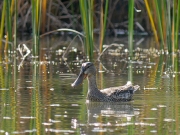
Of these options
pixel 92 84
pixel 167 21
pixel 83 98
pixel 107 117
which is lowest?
pixel 107 117

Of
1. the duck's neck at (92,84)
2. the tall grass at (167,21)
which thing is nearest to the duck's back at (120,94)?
the duck's neck at (92,84)

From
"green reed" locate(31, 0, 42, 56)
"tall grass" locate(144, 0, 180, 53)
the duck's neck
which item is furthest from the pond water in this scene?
"green reed" locate(31, 0, 42, 56)

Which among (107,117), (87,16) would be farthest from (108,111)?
(87,16)

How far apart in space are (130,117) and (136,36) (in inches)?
483

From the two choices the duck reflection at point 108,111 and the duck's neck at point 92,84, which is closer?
the duck reflection at point 108,111

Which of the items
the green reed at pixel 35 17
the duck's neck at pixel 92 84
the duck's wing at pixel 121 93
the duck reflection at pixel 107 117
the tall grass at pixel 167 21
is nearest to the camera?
the duck reflection at pixel 107 117

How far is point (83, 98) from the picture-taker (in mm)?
8906

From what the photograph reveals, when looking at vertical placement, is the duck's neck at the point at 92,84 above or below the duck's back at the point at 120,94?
above

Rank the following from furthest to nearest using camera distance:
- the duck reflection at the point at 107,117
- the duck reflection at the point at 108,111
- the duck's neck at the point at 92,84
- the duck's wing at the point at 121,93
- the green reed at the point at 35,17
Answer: the green reed at the point at 35,17 < the duck's neck at the point at 92,84 < the duck's wing at the point at 121,93 < the duck reflection at the point at 108,111 < the duck reflection at the point at 107,117

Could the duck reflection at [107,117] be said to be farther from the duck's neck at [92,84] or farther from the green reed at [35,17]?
the green reed at [35,17]

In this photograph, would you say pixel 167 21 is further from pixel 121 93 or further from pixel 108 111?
pixel 108 111

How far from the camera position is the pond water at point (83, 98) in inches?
267

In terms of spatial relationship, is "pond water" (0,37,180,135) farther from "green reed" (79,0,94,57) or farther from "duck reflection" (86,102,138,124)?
"green reed" (79,0,94,57)

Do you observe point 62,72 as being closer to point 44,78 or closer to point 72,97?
point 44,78
